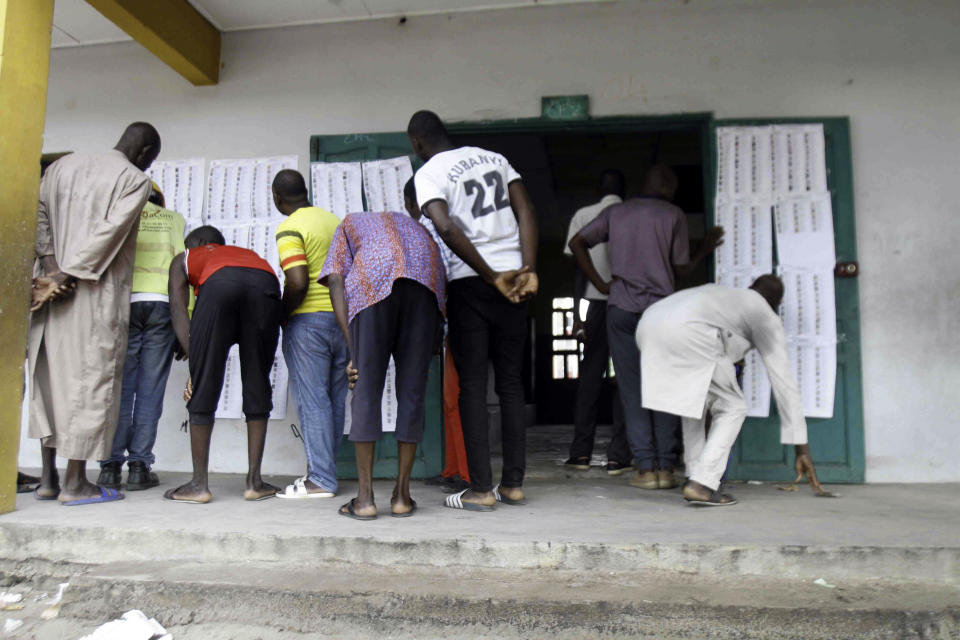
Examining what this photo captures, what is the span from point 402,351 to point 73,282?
156 cm

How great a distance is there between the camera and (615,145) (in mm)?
8273

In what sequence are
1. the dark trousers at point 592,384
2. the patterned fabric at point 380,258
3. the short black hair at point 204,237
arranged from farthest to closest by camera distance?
the dark trousers at point 592,384 → the short black hair at point 204,237 → the patterned fabric at point 380,258

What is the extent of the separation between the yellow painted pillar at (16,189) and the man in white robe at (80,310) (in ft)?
0.41

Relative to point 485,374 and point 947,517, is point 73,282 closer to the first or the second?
point 485,374

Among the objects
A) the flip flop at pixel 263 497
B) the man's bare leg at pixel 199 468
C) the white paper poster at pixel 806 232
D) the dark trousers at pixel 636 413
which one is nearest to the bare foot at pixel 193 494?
the man's bare leg at pixel 199 468

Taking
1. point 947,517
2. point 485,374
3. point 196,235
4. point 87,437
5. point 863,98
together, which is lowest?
point 947,517

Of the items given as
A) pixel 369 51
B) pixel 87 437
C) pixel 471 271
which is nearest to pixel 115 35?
pixel 369 51

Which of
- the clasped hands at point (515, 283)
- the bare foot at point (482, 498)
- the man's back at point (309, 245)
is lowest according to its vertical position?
the bare foot at point (482, 498)

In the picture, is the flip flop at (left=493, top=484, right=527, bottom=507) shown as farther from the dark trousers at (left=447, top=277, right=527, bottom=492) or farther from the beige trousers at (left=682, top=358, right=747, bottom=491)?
the beige trousers at (left=682, top=358, right=747, bottom=491)

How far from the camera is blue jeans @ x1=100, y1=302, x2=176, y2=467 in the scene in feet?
13.0

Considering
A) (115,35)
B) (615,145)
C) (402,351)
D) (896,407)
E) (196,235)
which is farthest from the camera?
(615,145)

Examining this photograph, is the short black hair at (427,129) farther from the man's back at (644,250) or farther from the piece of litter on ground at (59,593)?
the piece of litter on ground at (59,593)

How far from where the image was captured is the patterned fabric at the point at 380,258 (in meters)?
3.03

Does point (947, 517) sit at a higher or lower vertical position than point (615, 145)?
lower
